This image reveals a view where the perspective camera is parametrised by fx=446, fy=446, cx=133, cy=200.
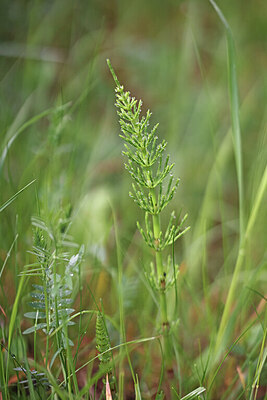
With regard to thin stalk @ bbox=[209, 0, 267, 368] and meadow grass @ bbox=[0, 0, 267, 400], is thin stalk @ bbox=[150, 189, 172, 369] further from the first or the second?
thin stalk @ bbox=[209, 0, 267, 368]

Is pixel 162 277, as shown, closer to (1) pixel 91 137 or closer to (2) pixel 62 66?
(1) pixel 91 137

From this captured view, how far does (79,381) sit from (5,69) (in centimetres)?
139

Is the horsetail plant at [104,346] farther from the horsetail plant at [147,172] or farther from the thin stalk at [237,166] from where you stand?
the thin stalk at [237,166]

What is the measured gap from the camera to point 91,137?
1.88 m

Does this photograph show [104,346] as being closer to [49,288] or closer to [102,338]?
[102,338]

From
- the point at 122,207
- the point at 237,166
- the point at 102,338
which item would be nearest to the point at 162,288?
the point at 102,338

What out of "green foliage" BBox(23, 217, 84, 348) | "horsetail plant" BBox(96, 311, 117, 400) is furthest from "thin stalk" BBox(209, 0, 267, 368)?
"green foliage" BBox(23, 217, 84, 348)

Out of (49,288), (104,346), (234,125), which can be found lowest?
(104,346)

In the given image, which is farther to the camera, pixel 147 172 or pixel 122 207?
pixel 122 207

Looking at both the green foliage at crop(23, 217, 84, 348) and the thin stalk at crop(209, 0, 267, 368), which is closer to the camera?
the green foliage at crop(23, 217, 84, 348)

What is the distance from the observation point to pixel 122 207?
1659mm

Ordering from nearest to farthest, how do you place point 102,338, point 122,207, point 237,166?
point 102,338
point 237,166
point 122,207

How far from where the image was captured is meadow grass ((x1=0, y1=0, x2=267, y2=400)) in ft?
2.81

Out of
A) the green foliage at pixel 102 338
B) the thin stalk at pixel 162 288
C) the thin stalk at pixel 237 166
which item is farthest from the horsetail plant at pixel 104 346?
the thin stalk at pixel 237 166
